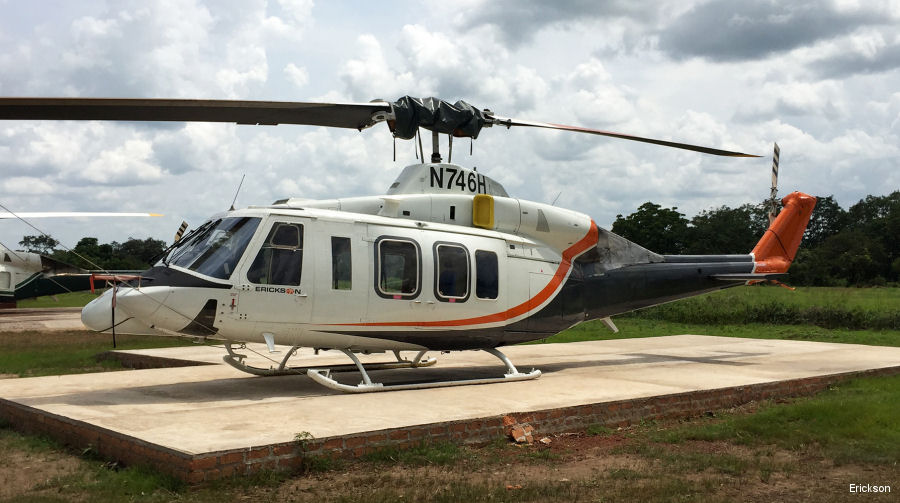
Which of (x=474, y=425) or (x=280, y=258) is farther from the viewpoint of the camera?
(x=280, y=258)

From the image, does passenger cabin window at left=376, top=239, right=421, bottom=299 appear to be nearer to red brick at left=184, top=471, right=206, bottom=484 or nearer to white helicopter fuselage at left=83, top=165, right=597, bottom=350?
white helicopter fuselage at left=83, top=165, right=597, bottom=350

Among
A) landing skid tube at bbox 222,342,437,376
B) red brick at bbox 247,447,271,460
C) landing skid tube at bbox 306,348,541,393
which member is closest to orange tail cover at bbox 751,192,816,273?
landing skid tube at bbox 306,348,541,393

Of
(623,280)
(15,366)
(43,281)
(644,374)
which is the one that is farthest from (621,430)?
(43,281)

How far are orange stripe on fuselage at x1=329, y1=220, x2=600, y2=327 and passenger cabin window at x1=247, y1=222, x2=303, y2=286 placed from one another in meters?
0.91

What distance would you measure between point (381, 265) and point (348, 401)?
1916mm

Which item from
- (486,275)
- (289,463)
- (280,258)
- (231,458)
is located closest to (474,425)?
(289,463)

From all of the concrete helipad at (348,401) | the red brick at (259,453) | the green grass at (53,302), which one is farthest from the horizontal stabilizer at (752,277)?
the green grass at (53,302)

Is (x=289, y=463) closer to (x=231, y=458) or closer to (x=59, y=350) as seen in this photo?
(x=231, y=458)

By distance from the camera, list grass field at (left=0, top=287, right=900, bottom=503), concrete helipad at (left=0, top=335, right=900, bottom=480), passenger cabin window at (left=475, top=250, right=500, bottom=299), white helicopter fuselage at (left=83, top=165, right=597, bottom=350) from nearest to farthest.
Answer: grass field at (left=0, top=287, right=900, bottom=503)
concrete helipad at (left=0, top=335, right=900, bottom=480)
white helicopter fuselage at (left=83, top=165, right=597, bottom=350)
passenger cabin window at (left=475, top=250, right=500, bottom=299)

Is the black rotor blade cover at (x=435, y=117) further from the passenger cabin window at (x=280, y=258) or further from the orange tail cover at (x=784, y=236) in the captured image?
the orange tail cover at (x=784, y=236)

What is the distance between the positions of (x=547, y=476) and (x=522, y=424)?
141cm

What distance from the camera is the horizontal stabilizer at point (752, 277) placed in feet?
46.4

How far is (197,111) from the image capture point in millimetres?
8594

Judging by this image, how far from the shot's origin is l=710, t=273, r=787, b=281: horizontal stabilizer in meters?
14.1
